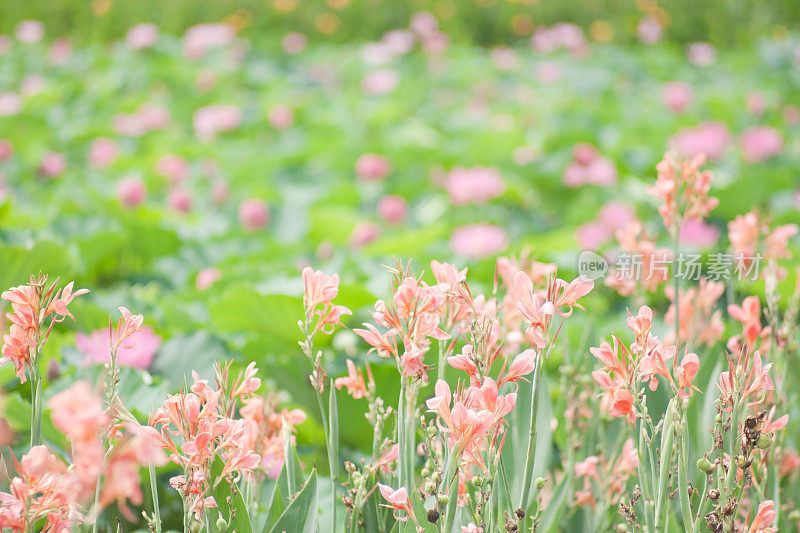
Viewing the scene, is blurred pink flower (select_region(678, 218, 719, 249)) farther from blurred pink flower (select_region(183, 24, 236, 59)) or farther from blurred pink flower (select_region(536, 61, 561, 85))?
blurred pink flower (select_region(183, 24, 236, 59))

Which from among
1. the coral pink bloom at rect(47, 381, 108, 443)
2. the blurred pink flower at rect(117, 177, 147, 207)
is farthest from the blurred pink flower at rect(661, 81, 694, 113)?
the coral pink bloom at rect(47, 381, 108, 443)

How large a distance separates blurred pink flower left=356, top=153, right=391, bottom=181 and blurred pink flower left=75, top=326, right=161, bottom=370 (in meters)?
1.42

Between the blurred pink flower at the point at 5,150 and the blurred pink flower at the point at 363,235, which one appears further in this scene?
the blurred pink flower at the point at 5,150

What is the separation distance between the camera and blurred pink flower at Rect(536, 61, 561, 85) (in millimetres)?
4109

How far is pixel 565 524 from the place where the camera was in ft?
2.52

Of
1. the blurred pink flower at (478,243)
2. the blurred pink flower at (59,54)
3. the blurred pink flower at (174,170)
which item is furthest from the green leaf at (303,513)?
the blurred pink flower at (59,54)

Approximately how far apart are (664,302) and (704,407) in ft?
2.52

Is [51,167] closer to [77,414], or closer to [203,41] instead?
[203,41]

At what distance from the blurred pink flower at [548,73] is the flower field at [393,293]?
1.8 inches

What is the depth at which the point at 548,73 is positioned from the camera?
414 centimetres

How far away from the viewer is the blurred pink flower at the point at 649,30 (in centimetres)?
505

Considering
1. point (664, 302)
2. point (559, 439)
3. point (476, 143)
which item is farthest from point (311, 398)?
point (476, 143)

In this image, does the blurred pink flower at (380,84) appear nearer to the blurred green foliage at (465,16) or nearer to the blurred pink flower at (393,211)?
the blurred pink flower at (393,211)

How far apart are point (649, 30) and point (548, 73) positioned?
1414 mm
